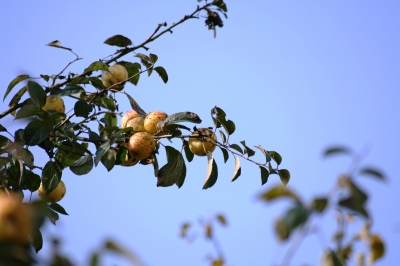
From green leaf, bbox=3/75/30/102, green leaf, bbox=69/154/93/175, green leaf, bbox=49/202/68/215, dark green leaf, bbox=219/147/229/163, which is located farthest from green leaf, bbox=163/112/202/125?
green leaf, bbox=3/75/30/102

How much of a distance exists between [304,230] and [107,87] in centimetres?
182

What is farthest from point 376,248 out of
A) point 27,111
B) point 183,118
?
point 27,111

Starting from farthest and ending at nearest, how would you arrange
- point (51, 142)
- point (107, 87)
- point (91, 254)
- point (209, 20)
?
point (209, 20) < point (107, 87) < point (51, 142) < point (91, 254)

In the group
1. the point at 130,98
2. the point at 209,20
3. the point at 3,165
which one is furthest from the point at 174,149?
the point at 209,20

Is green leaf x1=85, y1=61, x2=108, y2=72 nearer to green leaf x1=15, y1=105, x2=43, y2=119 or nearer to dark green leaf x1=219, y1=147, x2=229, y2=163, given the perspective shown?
green leaf x1=15, y1=105, x2=43, y2=119

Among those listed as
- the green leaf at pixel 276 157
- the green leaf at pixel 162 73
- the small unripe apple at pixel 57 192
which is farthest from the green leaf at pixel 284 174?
the small unripe apple at pixel 57 192

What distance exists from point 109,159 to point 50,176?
0.24 m

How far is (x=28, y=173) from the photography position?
2227mm

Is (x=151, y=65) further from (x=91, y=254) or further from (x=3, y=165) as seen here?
(x=91, y=254)

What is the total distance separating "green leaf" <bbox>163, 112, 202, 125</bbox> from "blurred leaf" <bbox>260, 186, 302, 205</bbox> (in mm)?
1387

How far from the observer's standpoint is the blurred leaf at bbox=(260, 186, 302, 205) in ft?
2.41

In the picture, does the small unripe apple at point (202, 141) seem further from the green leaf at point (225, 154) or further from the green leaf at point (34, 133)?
the green leaf at point (34, 133)

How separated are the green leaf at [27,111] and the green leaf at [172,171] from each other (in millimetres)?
501

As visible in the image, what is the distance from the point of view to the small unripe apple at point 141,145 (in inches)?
83.6
